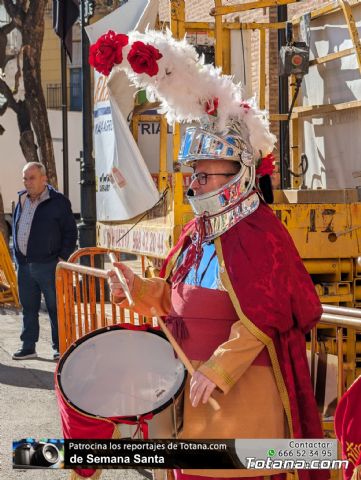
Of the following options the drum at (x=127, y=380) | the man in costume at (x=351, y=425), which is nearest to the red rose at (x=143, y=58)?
the drum at (x=127, y=380)

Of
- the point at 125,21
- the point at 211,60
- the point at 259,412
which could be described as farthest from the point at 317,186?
the point at 259,412

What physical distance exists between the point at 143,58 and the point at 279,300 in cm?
113

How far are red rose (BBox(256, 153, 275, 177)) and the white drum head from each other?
88cm

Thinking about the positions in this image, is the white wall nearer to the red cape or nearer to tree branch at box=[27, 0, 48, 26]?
tree branch at box=[27, 0, 48, 26]

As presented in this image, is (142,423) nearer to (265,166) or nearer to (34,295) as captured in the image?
(265,166)

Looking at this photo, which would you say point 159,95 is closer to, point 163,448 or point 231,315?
point 231,315

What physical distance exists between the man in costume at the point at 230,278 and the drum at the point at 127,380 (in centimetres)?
16

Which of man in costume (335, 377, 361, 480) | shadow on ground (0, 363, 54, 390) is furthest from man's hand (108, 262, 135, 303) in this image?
shadow on ground (0, 363, 54, 390)

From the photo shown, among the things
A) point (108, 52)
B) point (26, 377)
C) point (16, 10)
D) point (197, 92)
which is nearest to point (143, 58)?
point (108, 52)

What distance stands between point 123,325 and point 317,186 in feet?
14.1

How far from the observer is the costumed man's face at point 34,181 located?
368 inches

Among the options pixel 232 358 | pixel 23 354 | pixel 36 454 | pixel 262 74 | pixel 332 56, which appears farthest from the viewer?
pixel 23 354

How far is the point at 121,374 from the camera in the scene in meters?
4.16

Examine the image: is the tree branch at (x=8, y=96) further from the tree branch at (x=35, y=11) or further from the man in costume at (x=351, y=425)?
the man in costume at (x=351, y=425)
